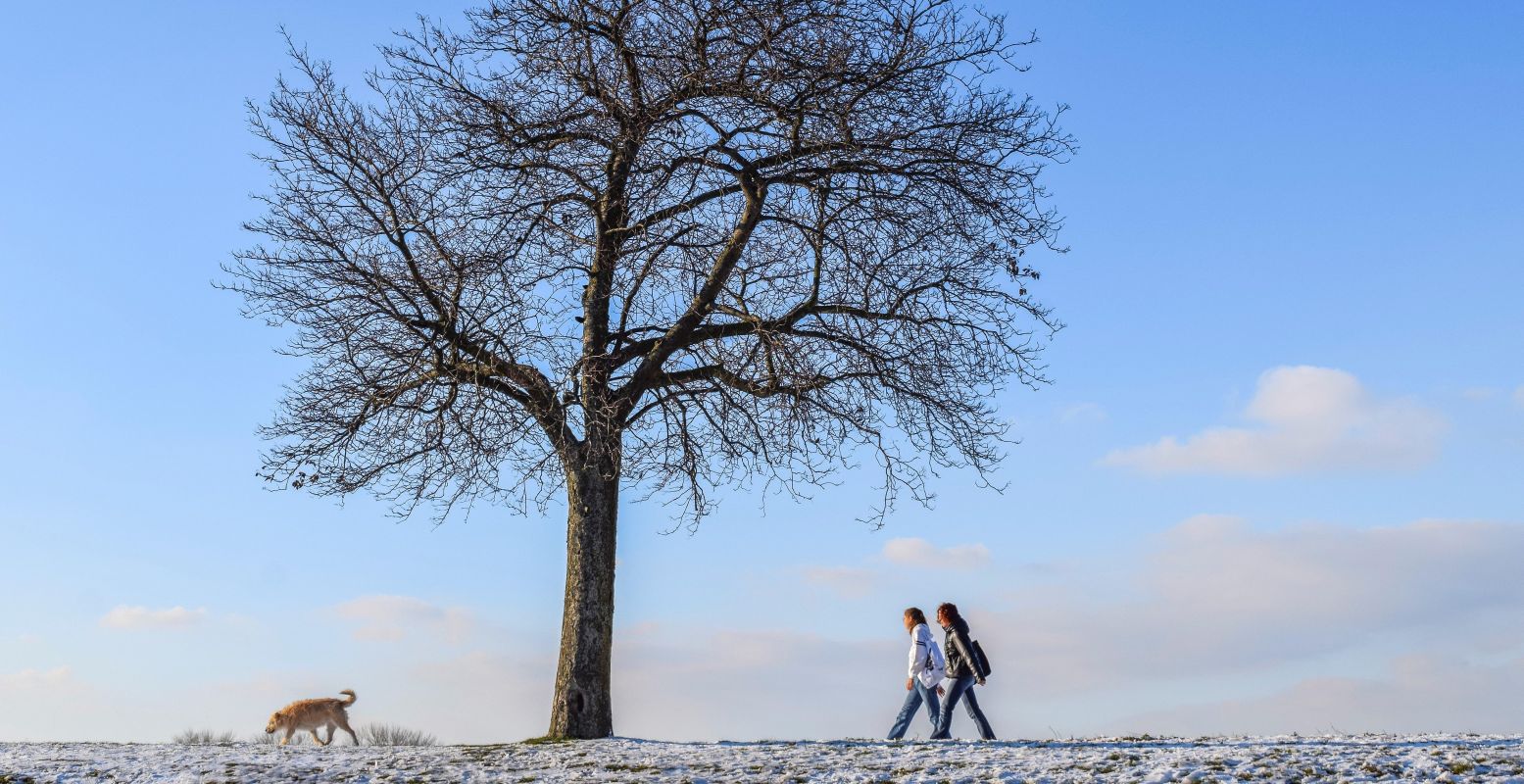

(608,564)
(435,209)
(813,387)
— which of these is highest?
(435,209)

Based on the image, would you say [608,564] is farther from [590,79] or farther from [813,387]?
[590,79]

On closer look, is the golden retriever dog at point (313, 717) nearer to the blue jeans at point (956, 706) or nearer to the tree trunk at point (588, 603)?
the tree trunk at point (588, 603)

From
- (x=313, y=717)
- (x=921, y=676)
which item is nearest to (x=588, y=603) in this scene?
(x=921, y=676)

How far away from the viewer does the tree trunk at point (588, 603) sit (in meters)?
15.2

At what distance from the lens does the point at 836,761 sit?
12430 mm

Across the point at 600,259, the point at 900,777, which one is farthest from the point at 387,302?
the point at 900,777

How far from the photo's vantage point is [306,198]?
642 inches

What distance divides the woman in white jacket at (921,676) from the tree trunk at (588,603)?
371cm

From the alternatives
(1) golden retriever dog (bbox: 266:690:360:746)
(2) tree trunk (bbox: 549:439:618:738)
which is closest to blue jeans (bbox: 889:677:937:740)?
(2) tree trunk (bbox: 549:439:618:738)

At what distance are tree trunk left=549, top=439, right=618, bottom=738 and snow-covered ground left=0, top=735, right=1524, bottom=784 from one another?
66 cm

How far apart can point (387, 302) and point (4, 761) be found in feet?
22.8

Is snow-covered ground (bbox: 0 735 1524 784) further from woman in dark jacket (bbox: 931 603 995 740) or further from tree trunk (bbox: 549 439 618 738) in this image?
woman in dark jacket (bbox: 931 603 995 740)

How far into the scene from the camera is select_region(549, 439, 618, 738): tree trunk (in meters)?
15.2

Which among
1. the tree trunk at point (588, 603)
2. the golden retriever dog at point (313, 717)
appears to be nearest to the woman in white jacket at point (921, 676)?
the tree trunk at point (588, 603)
